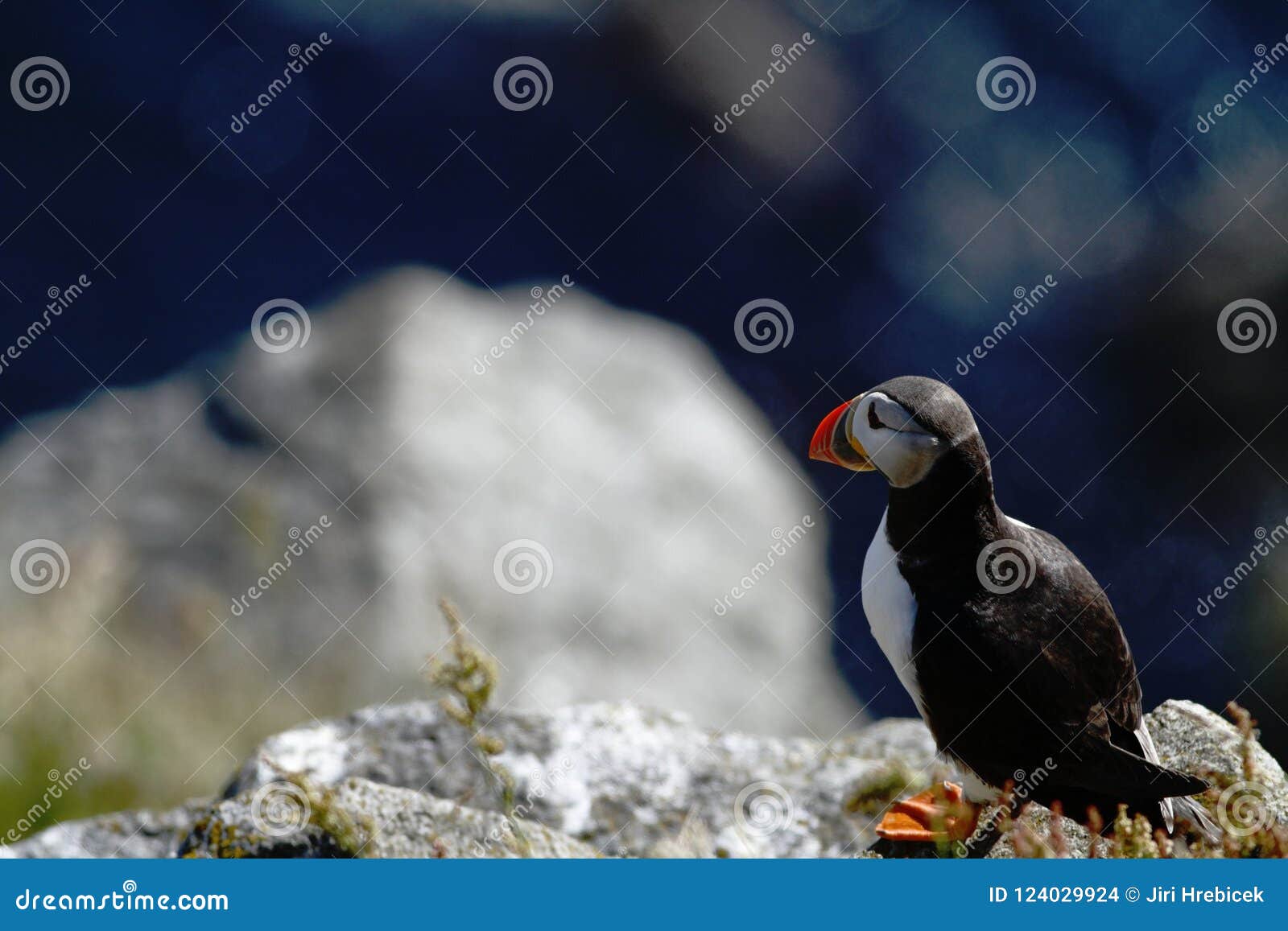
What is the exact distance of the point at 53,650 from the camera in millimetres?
5594

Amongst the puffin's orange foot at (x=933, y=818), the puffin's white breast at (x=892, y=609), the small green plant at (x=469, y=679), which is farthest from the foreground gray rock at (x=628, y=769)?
the small green plant at (x=469, y=679)

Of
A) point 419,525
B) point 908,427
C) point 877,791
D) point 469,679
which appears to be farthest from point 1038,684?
point 419,525

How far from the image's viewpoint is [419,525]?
5.96m

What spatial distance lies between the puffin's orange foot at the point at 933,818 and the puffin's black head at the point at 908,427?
1.09 meters

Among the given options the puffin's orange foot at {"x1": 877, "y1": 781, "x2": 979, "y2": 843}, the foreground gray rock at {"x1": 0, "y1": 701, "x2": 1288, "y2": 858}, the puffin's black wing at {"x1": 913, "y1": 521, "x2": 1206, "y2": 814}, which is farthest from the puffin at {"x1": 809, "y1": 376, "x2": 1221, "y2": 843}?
the foreground gray rock at {"x1": 0, "y1": 701, "x2": 1288, "y2": 858}

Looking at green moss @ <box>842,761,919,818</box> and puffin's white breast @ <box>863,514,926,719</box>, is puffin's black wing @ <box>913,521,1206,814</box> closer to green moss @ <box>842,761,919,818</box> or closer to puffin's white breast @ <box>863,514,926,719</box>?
puffin's white breast @ <box>863,514,926,719</box>

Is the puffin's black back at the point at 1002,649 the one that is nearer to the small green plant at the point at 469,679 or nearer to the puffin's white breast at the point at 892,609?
the puffin's white breast at the point at 892,609

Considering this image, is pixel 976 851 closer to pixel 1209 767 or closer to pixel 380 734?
pixel 1209 767

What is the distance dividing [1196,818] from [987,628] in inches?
31.1

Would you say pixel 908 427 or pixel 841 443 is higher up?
pixel 908 427

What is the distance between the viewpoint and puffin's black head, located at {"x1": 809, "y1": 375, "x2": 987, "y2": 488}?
3002mm

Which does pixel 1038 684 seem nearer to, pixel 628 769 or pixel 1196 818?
pixel 1196 818

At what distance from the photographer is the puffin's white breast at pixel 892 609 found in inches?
126

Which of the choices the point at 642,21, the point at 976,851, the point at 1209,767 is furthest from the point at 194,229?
the point at 1209,767
